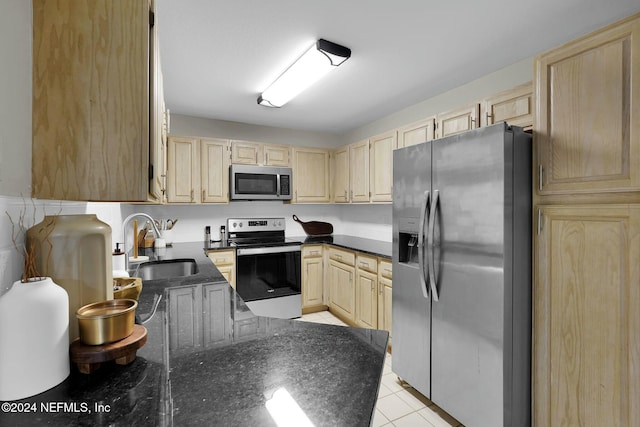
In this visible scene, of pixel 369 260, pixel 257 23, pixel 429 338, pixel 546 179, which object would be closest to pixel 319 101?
pixel 257 23

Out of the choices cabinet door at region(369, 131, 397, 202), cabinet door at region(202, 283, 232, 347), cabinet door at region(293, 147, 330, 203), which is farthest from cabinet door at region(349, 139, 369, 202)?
cabinet door at region(202, 283, 232, 347)

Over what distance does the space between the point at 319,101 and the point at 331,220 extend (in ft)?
6.36

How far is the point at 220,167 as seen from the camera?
3477 mm

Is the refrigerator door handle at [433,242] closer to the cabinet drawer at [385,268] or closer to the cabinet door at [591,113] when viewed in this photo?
the cabinet door at [591,113]

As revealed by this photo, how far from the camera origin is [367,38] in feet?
6.27

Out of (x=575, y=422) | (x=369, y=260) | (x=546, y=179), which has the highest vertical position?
(x=546, y=179)

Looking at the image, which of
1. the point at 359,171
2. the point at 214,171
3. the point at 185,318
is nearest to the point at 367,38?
the point at 359,171

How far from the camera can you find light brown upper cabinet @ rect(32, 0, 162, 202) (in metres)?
0.79

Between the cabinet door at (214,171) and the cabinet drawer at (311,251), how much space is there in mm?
1117

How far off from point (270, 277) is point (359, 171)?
5.36ft

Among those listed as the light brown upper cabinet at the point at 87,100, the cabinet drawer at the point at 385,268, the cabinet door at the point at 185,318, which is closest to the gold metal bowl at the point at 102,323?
the cabinet door at the point at 185,318

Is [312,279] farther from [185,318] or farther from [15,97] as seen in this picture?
[15,97]

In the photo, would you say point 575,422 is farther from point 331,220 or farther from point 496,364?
point 331,220

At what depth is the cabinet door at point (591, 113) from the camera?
1233mm
